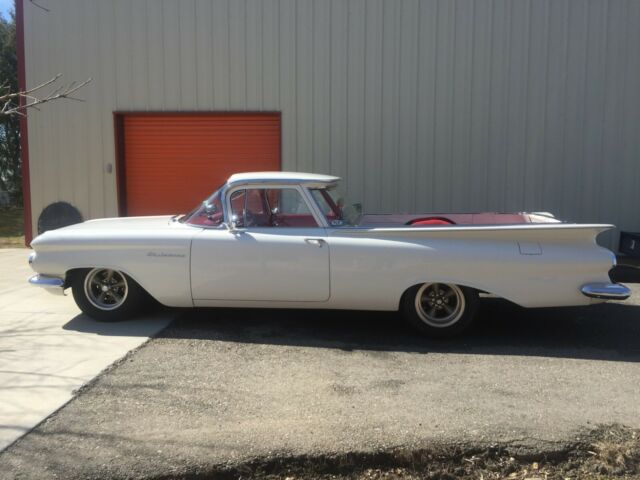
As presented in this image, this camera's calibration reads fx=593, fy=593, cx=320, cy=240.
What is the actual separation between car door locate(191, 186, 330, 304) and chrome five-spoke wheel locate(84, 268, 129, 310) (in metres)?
0.83

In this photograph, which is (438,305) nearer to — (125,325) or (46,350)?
(125,325)

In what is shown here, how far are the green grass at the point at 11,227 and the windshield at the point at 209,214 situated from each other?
7.17m

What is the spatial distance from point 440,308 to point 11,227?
13.6m

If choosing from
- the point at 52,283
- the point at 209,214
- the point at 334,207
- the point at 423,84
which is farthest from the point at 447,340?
the point at 423,84

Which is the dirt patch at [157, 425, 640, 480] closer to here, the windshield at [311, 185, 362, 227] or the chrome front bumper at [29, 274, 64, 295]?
the windshield at [311, 185, 362, 227]

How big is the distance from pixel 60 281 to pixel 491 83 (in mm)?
6960

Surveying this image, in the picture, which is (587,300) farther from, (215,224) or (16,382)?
(16,382)

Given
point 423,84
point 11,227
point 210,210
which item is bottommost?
point 11,227

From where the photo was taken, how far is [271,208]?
5.59 meters

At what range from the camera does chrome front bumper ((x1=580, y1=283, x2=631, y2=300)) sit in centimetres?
475

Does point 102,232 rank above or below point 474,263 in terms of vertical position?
above

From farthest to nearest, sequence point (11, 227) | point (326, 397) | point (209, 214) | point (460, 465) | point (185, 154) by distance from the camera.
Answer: point (11, 227)
point (185, 154)
point (209, 214)
point (326, 397)
point (460, 465)

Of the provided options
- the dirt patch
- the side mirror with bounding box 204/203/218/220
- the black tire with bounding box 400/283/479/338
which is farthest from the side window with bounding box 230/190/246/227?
the dirt patch

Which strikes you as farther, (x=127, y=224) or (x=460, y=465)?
(x=127, y=224)
